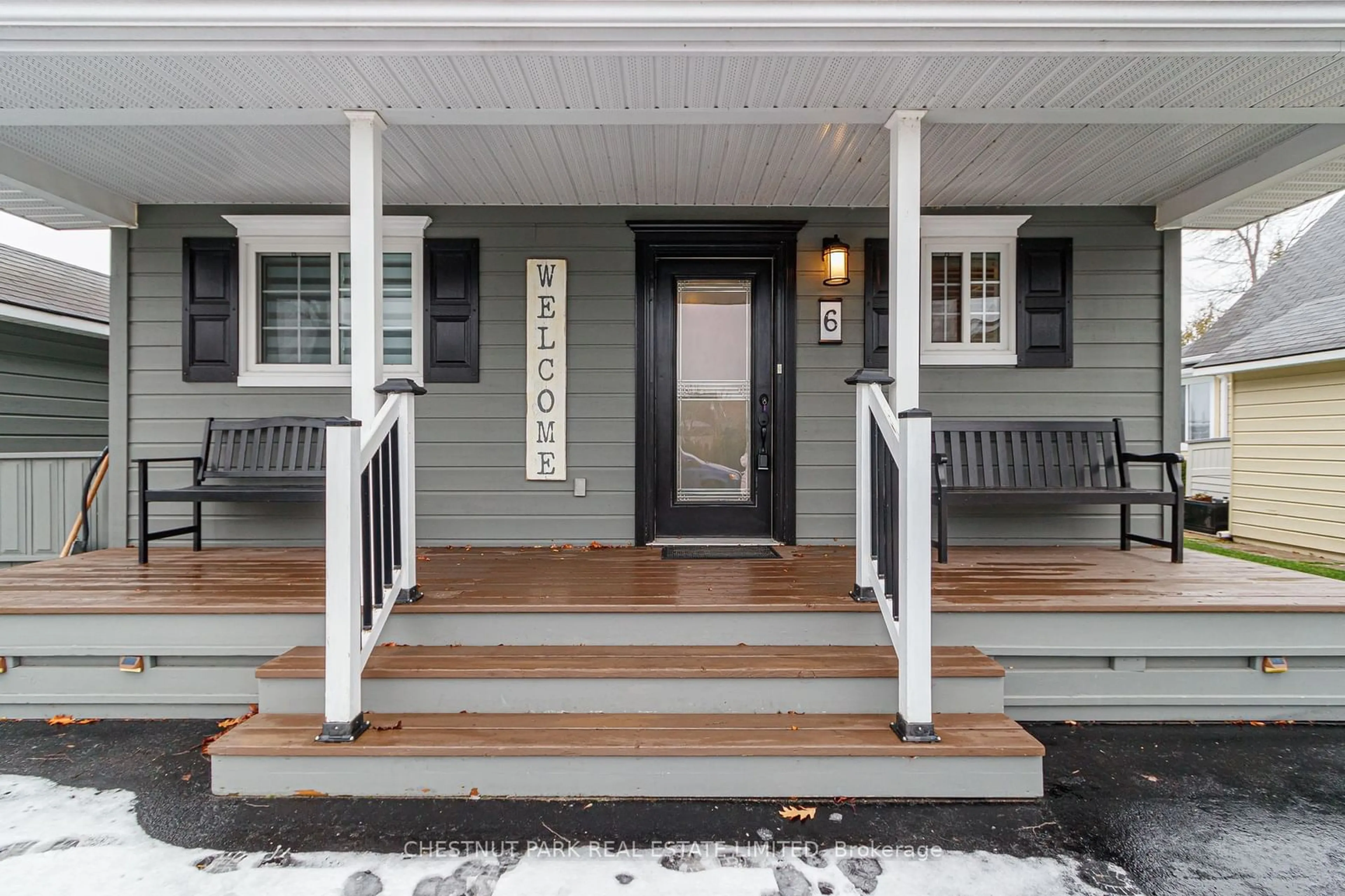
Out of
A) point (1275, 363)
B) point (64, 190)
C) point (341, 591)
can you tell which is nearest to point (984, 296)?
point (341, 591)

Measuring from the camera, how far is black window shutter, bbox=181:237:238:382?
12.8ft

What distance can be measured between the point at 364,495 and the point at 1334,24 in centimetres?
349

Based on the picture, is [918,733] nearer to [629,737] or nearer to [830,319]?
[629,737]

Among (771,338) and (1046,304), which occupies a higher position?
(1046,304)

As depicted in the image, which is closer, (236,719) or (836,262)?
(236,719)

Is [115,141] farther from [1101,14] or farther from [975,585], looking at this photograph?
[975,585]

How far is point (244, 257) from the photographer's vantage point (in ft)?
12.8

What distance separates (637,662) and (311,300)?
3.18m

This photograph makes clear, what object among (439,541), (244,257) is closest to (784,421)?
(439,541)

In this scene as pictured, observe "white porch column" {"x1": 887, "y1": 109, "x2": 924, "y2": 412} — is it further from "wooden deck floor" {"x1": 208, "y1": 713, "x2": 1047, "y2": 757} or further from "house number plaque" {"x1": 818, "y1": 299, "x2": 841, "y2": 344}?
"house number plaque" {"x1": 818, "y1": 299, "x2": 841, "y2": 344}

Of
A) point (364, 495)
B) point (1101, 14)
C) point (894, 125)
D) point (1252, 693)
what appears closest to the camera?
point (1101, 14)

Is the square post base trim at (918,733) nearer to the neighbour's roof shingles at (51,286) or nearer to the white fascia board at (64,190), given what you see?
the white fascia board at (64,190)

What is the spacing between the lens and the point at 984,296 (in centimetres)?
399

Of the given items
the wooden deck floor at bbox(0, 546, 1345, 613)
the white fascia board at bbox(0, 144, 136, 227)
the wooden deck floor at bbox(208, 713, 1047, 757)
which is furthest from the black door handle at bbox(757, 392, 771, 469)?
the white fascia board at bbox(0, 144, 136, 227)
